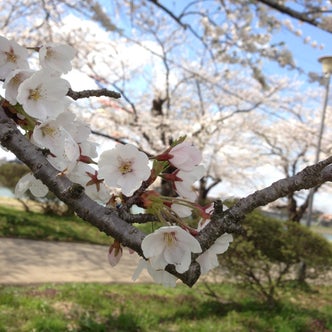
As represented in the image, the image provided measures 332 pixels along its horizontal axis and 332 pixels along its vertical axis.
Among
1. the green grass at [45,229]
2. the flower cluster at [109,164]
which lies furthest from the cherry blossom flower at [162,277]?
the green grass at [45,229]

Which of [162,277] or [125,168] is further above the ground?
[125,168]

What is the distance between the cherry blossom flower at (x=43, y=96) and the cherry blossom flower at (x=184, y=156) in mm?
231

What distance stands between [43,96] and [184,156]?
29cm

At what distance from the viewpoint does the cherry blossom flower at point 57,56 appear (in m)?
0.95

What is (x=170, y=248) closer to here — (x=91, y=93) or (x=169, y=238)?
(x=169, y=238)

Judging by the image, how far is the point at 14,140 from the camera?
814 mm

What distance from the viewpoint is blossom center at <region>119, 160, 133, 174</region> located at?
33.5 inches

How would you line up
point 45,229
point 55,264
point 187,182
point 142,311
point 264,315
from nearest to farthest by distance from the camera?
point 187,182 < point 142,311 < point 264,315 < point 55,264 < point 45,229

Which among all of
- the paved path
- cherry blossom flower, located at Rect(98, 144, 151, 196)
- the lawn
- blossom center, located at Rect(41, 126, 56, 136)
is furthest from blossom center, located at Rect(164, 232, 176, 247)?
the paved path

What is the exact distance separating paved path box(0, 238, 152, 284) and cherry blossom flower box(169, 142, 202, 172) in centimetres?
504

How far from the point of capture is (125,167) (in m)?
0.86

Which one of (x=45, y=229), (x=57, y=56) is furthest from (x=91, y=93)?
(x=45, y=229)

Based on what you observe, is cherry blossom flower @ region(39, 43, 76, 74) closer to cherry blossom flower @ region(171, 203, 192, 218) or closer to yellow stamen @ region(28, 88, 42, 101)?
yellow stamen @ region(28, 88, 42, 101)

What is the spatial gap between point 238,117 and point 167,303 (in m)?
11.2
